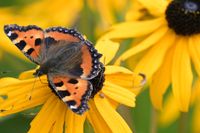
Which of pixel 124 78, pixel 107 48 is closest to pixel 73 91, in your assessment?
pixel 124 78

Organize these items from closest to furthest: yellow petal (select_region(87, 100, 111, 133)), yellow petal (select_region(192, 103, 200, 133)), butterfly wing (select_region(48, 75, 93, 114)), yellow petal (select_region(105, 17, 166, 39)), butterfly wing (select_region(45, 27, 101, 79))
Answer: butterfly wing (select_region(48, 75, 93, 114)) < butterfly wing (select_region(45, 27, 101, 79)) < yellow petal (select_region(87, 100, 111, 133)) < yellow petal (select_region(105, 17, 166, 39)) < yellow petal (select_region(192, 103, 200, 133))

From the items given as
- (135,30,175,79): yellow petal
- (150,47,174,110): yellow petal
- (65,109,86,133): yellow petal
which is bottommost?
(150,47,174,110): yellow petal

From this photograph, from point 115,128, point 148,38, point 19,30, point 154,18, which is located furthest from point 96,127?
point 154,18

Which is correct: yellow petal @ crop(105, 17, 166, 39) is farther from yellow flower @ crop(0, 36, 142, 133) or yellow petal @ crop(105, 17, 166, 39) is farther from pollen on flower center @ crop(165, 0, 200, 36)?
yellow flower @ crop(0, 36, 142, 133)

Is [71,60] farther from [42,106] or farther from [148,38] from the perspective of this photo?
[148,38]

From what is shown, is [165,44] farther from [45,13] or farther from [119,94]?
[45,13]

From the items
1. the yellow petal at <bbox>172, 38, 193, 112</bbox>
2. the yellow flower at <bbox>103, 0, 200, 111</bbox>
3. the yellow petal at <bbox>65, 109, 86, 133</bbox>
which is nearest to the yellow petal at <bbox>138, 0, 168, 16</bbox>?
the yellow flower at <bbox>103, 0, 200, 111</bbox>
